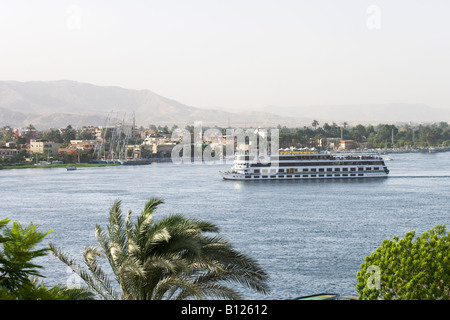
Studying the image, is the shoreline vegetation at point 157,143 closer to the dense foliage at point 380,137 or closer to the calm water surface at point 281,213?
the dense foliage at point 380,137

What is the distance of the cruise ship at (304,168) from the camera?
37.9 meters

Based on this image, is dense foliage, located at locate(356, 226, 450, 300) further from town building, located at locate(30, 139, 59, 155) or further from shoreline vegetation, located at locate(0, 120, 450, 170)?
town building, located at locate(30, 139, 59, 155)

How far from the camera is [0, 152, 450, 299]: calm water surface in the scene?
13.1 metres

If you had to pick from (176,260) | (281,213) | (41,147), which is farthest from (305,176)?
(41,147)

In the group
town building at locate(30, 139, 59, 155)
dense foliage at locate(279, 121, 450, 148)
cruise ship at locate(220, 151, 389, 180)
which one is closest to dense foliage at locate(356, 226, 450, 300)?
cruise ship at locate(220, 151, 389, 180)

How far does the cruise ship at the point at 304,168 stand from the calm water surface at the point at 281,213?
1233 millimetres

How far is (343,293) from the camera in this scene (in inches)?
435

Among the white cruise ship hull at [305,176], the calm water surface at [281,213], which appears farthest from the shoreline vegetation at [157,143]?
the calm water surface at [281,213]

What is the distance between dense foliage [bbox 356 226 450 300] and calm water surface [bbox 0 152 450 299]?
462 centimetres

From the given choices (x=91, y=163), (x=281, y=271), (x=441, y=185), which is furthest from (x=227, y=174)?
(x=91, y=163)

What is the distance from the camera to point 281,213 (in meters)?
22.1

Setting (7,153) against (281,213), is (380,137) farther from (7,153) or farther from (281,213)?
(281,213)

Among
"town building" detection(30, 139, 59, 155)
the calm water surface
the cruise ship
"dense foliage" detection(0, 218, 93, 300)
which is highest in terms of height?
"town building" detection(30, 139, 59, 155)
